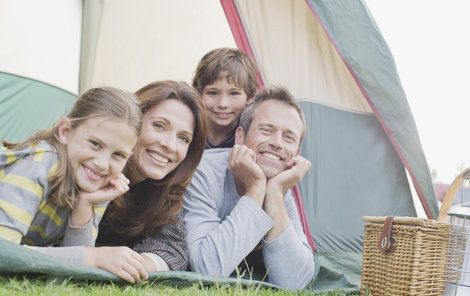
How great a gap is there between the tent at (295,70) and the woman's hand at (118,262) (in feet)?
4.11

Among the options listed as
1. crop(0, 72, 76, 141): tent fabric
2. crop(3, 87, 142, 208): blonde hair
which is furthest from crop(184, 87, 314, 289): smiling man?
crop(0, 72, 76, 141): tent fabric

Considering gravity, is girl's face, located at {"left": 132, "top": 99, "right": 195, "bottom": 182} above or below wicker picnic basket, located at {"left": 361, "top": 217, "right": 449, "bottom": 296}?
above

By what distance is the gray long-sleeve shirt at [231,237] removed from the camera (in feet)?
5.76

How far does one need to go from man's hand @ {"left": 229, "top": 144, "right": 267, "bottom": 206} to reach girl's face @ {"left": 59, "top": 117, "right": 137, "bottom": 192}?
0.39 metres

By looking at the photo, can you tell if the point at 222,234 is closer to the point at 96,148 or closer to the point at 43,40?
the point at 96,148

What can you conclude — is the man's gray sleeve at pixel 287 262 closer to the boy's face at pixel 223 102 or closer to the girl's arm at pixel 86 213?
the girl's arm at pixel 86 213

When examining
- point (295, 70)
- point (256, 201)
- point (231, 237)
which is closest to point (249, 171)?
point (256, 201)

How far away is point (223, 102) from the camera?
2398 millimetres

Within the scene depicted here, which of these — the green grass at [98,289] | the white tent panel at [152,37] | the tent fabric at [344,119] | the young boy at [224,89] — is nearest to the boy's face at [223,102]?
the young boy at [224,89]

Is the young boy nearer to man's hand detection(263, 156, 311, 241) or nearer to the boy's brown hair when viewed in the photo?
the boy's brown hair

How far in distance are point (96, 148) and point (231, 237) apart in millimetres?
473

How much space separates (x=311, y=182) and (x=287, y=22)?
2.46ft

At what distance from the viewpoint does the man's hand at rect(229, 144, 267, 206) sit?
6.08 ft

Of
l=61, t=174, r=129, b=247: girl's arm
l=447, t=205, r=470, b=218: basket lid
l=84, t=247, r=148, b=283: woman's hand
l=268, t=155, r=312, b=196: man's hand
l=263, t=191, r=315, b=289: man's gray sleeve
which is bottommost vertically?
l=263, t=191, r=315, b=289: man's gray sleeve
